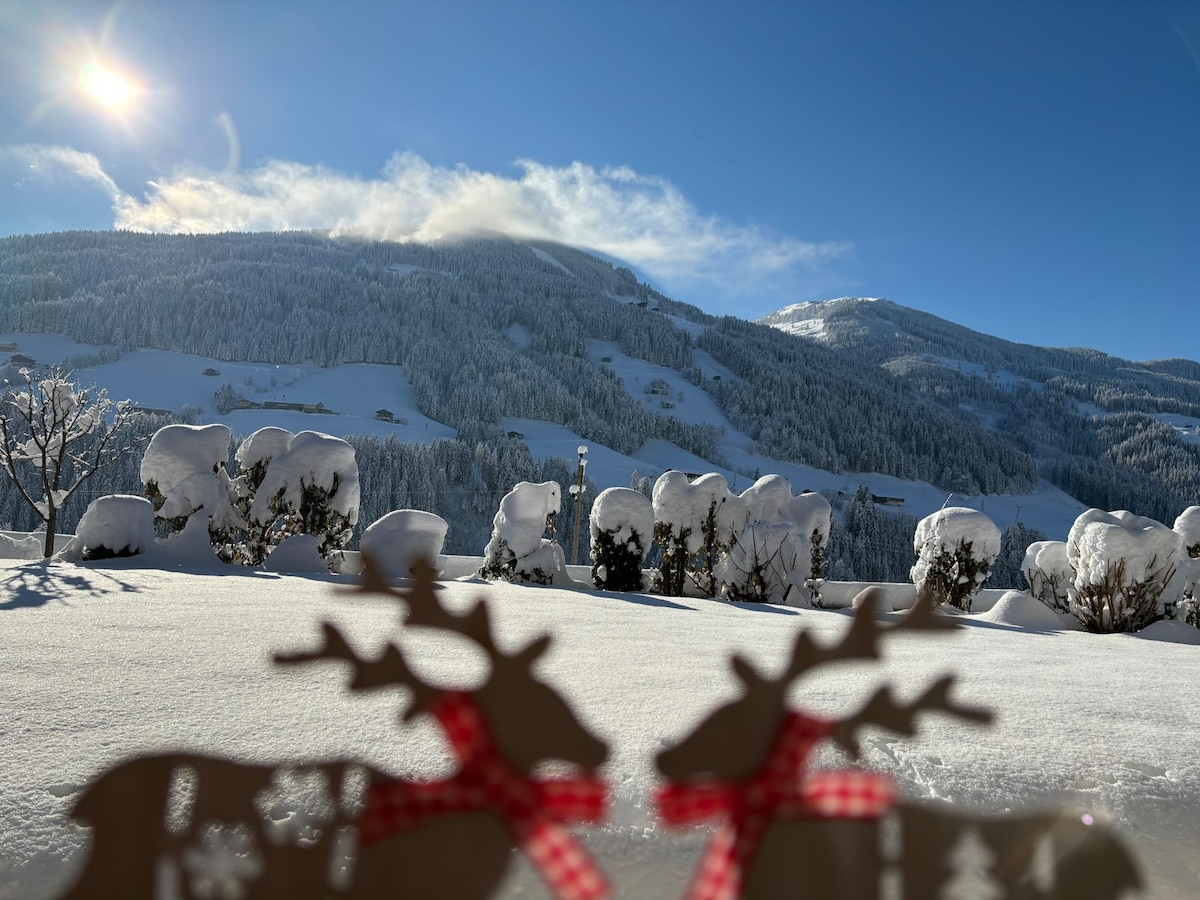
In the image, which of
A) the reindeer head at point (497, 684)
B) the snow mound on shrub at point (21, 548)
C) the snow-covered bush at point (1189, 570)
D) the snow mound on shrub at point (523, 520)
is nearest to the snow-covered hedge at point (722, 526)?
the snow mound on shrub at point (523, 520)

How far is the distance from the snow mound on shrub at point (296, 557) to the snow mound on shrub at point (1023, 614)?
9.21m

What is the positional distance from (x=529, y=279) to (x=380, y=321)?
3339cm

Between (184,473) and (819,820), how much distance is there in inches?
453

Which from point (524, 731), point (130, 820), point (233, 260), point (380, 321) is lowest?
point (130, 820)

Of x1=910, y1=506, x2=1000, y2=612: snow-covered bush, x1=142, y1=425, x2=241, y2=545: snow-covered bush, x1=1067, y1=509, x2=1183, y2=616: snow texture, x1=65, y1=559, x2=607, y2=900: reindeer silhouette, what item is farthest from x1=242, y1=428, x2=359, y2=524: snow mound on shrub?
x1=1067, y1=509, x2=1183, y2=616: snow texture

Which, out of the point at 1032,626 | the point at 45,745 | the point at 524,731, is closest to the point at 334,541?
the point at 45,745

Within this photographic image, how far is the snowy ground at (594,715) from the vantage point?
5.00 ft

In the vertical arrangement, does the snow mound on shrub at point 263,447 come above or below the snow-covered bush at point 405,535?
above

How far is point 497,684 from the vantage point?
0.62 m

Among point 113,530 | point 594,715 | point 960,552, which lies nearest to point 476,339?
point 113,530

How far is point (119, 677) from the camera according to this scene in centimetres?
256

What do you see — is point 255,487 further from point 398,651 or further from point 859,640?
point 859,640

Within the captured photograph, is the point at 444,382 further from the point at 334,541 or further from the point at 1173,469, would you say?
the point at 1173,469

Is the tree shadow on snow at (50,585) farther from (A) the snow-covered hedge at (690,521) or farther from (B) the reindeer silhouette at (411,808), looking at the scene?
(A) the snow-covered hedge at (690,521)
